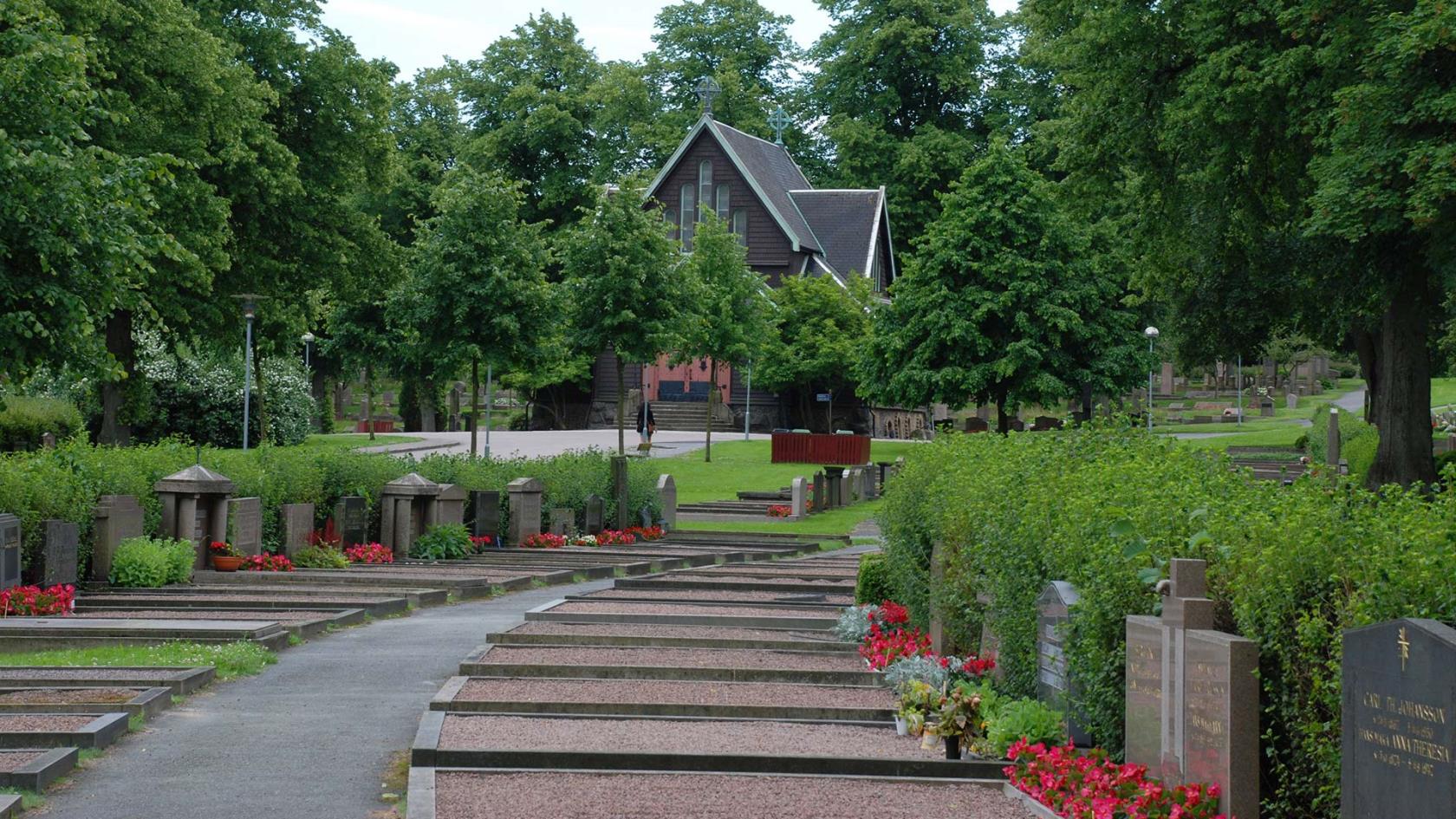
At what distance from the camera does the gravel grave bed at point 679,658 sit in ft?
45.8

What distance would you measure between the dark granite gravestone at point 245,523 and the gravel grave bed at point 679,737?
10.8m

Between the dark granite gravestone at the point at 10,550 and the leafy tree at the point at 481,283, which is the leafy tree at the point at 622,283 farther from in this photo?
the dark granite gravestone at the point at 10,550

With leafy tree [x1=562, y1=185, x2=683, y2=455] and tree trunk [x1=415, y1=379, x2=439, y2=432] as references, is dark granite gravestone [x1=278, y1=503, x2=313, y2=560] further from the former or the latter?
tree trunk [x1=415, y1=379, x2=439, y2=432]

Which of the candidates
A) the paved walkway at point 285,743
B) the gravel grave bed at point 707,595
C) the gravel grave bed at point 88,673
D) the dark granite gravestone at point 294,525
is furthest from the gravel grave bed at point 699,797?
the dark granite gravestone at point 294,525

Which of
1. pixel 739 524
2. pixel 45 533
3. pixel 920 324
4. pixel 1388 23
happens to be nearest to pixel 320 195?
pixel 739 524

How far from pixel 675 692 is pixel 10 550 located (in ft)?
27.2

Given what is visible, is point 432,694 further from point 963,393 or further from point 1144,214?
point 963,393

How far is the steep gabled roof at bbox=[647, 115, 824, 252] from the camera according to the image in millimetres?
61094

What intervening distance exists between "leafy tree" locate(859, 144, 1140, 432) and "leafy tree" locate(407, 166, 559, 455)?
48.9 ft

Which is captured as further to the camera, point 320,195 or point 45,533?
point 320,195

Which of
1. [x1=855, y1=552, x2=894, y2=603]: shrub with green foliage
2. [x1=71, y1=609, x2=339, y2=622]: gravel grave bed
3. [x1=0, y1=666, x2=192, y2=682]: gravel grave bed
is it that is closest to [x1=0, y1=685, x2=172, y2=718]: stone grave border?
[x1=0, y1=666, x2=192, y2=682]: gravel grave bed

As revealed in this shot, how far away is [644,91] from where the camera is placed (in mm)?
71562

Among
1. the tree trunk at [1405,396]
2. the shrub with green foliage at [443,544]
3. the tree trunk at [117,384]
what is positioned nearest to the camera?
the shrub with green foliage at [443,544]

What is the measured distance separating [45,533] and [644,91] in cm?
5598
